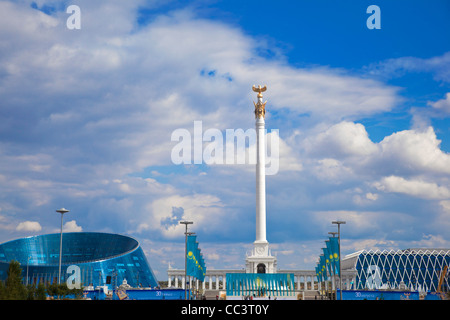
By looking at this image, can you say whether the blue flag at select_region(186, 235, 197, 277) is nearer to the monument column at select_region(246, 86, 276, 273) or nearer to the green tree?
the green tree

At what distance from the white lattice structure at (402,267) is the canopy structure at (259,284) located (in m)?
69.4

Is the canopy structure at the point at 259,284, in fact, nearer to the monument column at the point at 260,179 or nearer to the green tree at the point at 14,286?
the monument column at the point at 260,179

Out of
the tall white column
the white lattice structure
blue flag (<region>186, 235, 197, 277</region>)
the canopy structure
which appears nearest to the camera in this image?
blue flag (<region>186, 235, 197, 277</region>)

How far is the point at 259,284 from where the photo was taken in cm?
9200

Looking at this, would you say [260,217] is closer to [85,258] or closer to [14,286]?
[85,258]

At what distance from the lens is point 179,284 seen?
454ft

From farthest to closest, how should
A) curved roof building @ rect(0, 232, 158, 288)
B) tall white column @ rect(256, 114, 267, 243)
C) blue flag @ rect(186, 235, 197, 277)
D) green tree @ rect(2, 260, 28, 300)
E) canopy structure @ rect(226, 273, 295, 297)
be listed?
tall white column @ rect(256, 114, 267, 243) < curved roof building @ rect(0, 232, 158, 288) < canopy structure @ rect(226, 273, 295, 297) < blue flag @ rect(186, 235, 197, 277) < green tree @ rect(2, 260, 28, 300)

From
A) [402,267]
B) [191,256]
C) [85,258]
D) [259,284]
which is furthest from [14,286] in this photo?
[402,267]

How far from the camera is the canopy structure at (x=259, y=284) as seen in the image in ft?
297

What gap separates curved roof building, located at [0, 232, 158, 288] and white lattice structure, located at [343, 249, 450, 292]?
65009mm

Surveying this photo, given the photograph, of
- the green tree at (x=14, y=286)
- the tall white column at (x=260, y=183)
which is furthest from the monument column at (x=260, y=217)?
the green tree at (x=14, y=286)

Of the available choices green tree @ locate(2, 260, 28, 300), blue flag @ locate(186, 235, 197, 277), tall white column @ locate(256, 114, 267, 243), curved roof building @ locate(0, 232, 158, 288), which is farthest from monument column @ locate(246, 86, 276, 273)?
green tree @ locate(2, 260, 28, 300)

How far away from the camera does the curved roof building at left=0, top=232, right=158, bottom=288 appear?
352ft
